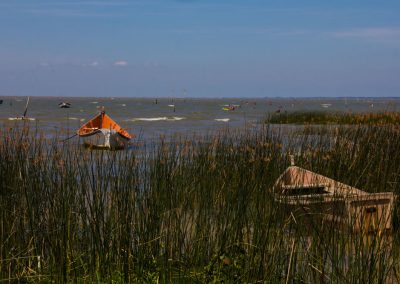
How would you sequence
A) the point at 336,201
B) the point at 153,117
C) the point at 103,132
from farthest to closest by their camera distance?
1. the point at 153,117
2. the point at 103,132
3. the point at 336,201

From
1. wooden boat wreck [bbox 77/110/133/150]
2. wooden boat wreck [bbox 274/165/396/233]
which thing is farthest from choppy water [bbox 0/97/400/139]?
wooden boat wreck [bbox 274/165/396/233]

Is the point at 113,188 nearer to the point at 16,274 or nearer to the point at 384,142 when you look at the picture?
the point at 16,274

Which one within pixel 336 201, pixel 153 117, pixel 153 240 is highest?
pixel 336 201

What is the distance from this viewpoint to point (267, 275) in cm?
464

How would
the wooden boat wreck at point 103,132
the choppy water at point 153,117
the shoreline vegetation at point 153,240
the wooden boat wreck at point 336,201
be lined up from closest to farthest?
1. the shoreline vegetation at point 153,240
2. the wooden boat wreck at point 336,201
3. the wooden boat wreck at point 103,132
4. the choppy water at point 153,117

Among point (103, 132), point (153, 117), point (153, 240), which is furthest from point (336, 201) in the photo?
point (153, 117)

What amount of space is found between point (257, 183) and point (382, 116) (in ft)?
75.3

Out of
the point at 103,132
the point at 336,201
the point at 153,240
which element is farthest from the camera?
the point at 103,132

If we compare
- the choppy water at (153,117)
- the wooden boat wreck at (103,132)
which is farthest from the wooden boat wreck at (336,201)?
the wooden boat wreck at (103,132)

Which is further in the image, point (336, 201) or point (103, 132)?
point (103, 132)

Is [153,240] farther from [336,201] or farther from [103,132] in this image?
[103,132]

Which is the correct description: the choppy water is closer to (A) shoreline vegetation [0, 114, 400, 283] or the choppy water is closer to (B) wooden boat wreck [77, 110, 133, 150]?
(A) shoreline vegetation [0, 114, 400, 283]

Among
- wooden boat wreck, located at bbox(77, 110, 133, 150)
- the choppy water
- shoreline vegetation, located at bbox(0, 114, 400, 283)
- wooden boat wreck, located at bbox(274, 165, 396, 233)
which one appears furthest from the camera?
the choppy water

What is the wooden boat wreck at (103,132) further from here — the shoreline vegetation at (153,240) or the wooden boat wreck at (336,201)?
the shoreline vegetation at (153,240)
